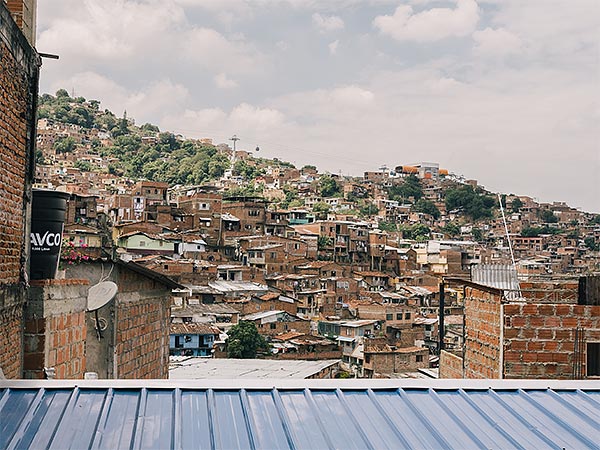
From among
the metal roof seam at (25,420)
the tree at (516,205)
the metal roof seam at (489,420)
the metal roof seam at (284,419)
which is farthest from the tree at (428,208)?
the metal roof seam at (25,420)

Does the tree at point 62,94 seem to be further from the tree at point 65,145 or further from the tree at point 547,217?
the tree at point 547,217

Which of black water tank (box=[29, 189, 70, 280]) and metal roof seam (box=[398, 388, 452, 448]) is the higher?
black water tank (box=[29, 189, 70, 280])

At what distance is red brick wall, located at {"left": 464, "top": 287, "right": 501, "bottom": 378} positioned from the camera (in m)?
5.55

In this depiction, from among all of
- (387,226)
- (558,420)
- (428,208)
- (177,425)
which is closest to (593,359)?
A: (558,420)

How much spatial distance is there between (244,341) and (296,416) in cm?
2412

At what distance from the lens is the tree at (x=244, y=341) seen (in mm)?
26081

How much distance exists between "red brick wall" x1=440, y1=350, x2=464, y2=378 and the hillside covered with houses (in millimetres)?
570

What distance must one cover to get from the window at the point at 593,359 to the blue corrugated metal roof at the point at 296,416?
2.32 metres

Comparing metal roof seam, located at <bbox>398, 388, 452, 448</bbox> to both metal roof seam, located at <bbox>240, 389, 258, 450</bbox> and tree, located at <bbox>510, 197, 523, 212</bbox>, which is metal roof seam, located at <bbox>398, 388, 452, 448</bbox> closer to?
metal roof seam, located at <bbox>240, 389, 258, 450</bbox>

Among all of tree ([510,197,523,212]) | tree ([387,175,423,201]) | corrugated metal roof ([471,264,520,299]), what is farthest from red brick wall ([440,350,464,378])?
tree ([387,175,423,201])

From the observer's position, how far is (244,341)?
26.6 metres

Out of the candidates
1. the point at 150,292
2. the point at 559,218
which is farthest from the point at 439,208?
the point at 150,292

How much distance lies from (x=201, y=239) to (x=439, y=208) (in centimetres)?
4923

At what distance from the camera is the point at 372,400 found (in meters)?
2.96
